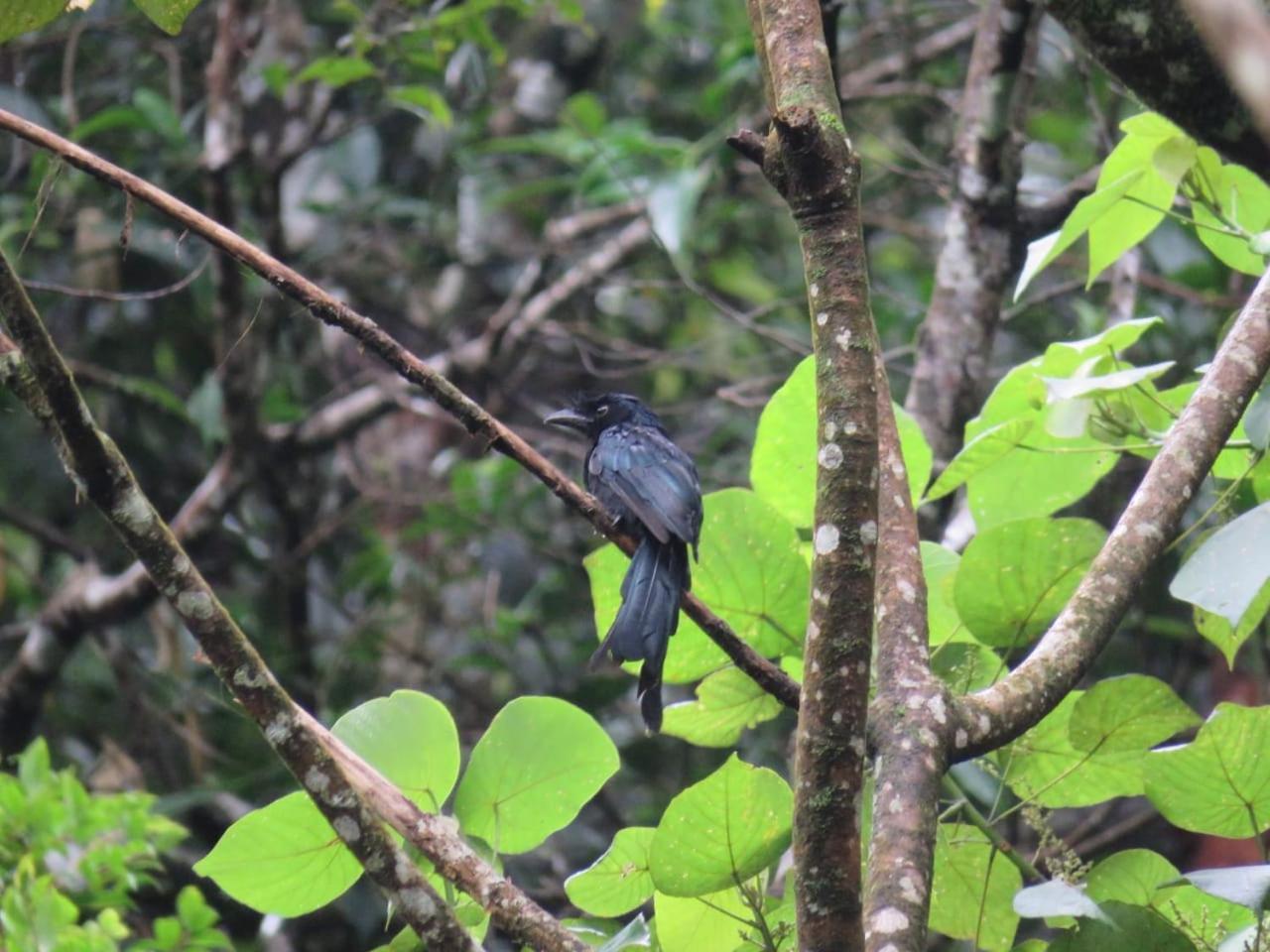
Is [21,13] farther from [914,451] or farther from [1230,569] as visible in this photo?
[1230,569]

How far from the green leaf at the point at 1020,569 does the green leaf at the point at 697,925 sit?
24.7 inches

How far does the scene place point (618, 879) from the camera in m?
2.32

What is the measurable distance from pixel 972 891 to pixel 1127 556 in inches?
25.5

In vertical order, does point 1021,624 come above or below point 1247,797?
above

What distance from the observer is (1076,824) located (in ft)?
20.6

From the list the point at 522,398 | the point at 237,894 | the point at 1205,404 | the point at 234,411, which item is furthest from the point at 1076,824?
the point at 237,894

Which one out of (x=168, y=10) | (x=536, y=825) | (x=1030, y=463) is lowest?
(x=536, y=825)

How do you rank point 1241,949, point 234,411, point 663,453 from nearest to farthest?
point 1241,949, point 663,453, point 234,411

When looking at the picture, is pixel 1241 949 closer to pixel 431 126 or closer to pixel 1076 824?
pixel 1076 824

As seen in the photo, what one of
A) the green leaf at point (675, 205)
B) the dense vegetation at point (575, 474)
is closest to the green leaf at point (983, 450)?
the dense vegetation at point (575, 474)

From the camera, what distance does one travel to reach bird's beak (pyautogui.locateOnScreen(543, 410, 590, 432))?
4.62 meters

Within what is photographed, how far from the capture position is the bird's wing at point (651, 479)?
12.0 feet

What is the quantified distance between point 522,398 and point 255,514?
1411mm

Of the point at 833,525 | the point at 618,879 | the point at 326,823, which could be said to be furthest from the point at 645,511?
the point at 833,525
